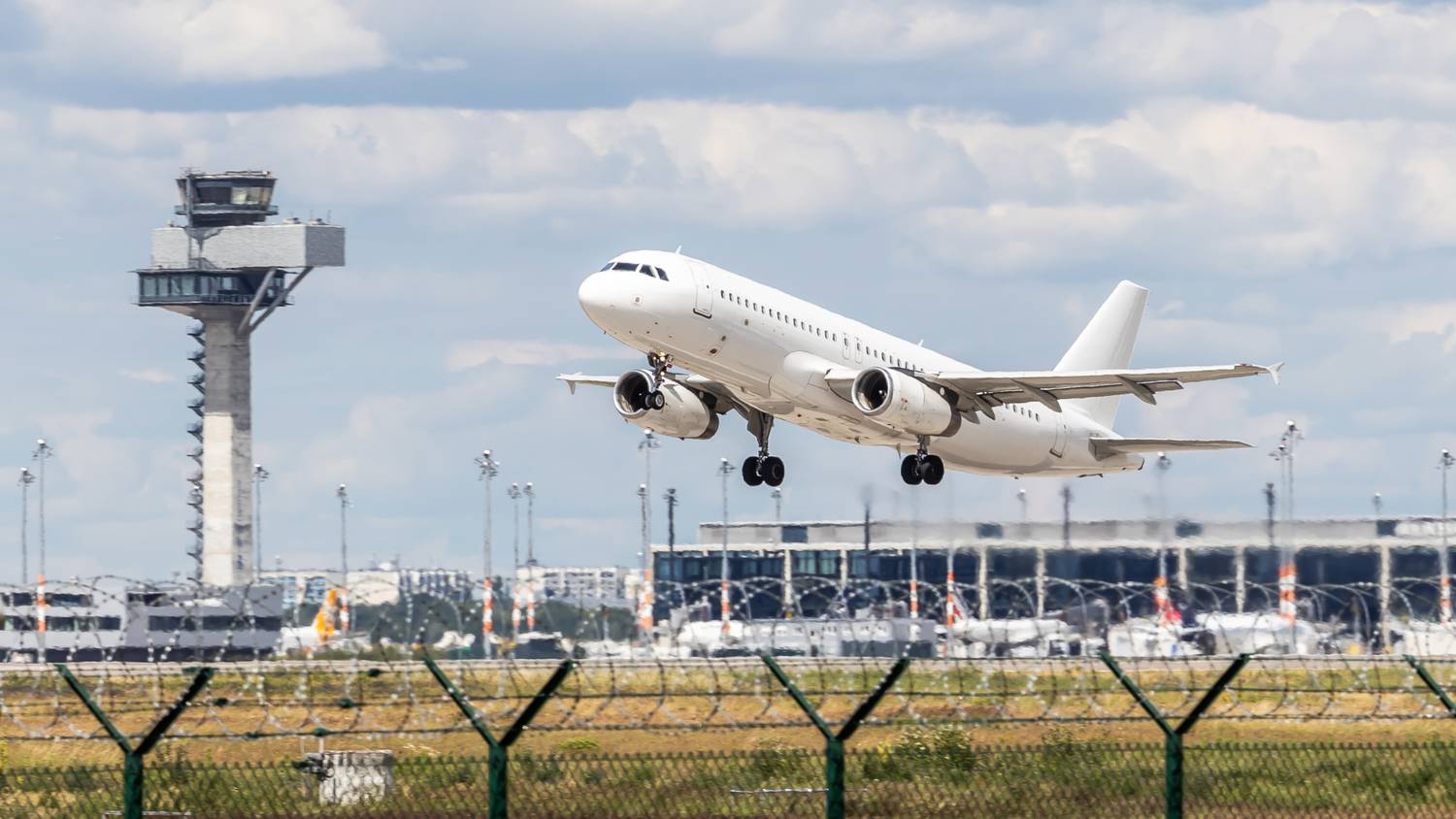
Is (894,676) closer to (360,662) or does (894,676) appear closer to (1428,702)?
(360,662)

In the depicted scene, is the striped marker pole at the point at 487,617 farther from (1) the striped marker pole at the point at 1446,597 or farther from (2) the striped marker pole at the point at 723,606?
(1) the striped marker pole at the point at 1446,597

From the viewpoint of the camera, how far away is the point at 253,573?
164 meters

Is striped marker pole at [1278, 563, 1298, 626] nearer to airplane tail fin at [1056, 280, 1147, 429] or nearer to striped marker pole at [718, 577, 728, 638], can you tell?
airplane tail fin at [1056, 280, 1147, 429]

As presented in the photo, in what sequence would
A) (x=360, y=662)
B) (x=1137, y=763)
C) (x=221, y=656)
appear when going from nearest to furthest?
(x=1137, y=763) → (x=360, y=662) → (x=221, y=656)

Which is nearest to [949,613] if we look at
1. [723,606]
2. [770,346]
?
[770,346]

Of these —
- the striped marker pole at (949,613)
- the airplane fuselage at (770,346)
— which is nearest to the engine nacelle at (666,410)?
the airplane fuselage at (770,346)

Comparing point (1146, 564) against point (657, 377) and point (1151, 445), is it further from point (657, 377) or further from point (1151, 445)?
point (657, 377)

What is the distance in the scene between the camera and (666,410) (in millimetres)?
53812

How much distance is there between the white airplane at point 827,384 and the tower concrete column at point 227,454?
355 feet

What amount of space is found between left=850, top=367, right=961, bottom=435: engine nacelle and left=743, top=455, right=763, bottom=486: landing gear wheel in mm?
5300

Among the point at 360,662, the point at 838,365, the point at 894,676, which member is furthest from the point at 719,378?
the point at 894,676

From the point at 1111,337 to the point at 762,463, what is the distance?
18.7 m

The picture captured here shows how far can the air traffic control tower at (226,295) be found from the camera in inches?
6412

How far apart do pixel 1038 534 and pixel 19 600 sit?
5606 cm
